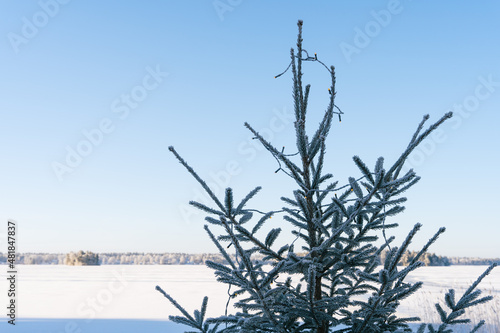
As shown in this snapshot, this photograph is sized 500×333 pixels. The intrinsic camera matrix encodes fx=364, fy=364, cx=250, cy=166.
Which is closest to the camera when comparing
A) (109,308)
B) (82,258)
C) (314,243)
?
(314,243)

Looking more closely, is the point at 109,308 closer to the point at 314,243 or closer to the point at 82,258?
the point at 314,243

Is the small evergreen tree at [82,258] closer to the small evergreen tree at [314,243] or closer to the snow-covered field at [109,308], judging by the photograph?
the snow-covered field at [109,308]

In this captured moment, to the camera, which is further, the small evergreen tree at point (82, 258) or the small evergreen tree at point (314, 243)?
the small evergreen tree at point (82, 258)

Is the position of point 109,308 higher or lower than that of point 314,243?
lower

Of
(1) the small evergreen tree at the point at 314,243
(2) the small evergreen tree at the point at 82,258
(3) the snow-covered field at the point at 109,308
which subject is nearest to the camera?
(1) the small evergreen tree at the point at 314,243

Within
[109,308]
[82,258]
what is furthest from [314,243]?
[82,258]

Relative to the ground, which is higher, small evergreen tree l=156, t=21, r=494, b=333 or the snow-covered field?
small evergreen tree l=156, t=21, r=494, b=333

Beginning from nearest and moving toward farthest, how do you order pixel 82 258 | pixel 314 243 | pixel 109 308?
pixel 314 243 → pixel 109 308 → pixel 82 258

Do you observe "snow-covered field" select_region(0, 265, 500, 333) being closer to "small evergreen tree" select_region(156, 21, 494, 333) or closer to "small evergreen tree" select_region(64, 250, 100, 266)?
"small evergreen tree" select_region(156, 21, 494, 333)

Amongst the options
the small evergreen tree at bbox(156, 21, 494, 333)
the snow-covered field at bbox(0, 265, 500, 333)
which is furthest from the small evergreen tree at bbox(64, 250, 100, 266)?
the small evergreen tree at bbox(156, 21, 494, 333)

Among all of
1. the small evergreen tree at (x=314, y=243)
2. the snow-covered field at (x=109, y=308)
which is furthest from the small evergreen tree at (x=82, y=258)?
the small evergreen tree at (x=314, y=243)

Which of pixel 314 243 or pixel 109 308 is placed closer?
pixel 314 243

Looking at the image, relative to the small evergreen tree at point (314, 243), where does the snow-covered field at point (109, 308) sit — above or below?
below

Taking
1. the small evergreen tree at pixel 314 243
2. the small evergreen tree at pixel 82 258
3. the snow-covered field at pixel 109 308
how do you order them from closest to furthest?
the small evergreen tree at pixel 314 243 < the snow-covered field at pixel 109 308 < the small evergreen tree at pixel 82 258
